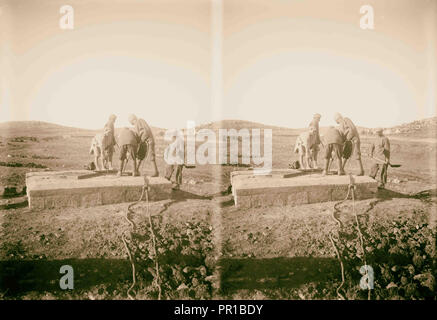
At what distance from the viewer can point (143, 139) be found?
292 inches

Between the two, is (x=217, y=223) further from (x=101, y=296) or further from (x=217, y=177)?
(x=101, y=296)

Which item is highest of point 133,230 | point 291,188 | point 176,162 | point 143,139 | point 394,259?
point 143,139

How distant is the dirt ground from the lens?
6293mm

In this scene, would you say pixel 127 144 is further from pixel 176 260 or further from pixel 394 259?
pixel 394 259

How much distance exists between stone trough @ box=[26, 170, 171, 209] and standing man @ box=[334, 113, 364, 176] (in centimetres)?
312

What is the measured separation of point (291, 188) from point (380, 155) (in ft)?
6.37

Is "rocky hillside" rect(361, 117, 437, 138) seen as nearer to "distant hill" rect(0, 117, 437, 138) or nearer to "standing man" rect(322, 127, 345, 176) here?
"distant hill" rect(0, 117, 437, 138)

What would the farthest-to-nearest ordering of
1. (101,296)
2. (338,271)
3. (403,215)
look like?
1. (403,215)
2. (338,271)
3. (101,296)

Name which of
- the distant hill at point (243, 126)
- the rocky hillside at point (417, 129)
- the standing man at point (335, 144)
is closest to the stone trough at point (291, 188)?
the standing man at point (335, 144)

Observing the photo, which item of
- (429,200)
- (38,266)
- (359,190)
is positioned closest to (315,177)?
(359,190)

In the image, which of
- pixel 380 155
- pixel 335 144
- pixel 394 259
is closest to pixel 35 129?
pixel 335 144

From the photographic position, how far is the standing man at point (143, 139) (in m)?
7.38

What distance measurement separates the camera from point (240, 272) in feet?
21.3

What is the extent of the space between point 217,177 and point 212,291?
2.12 m
